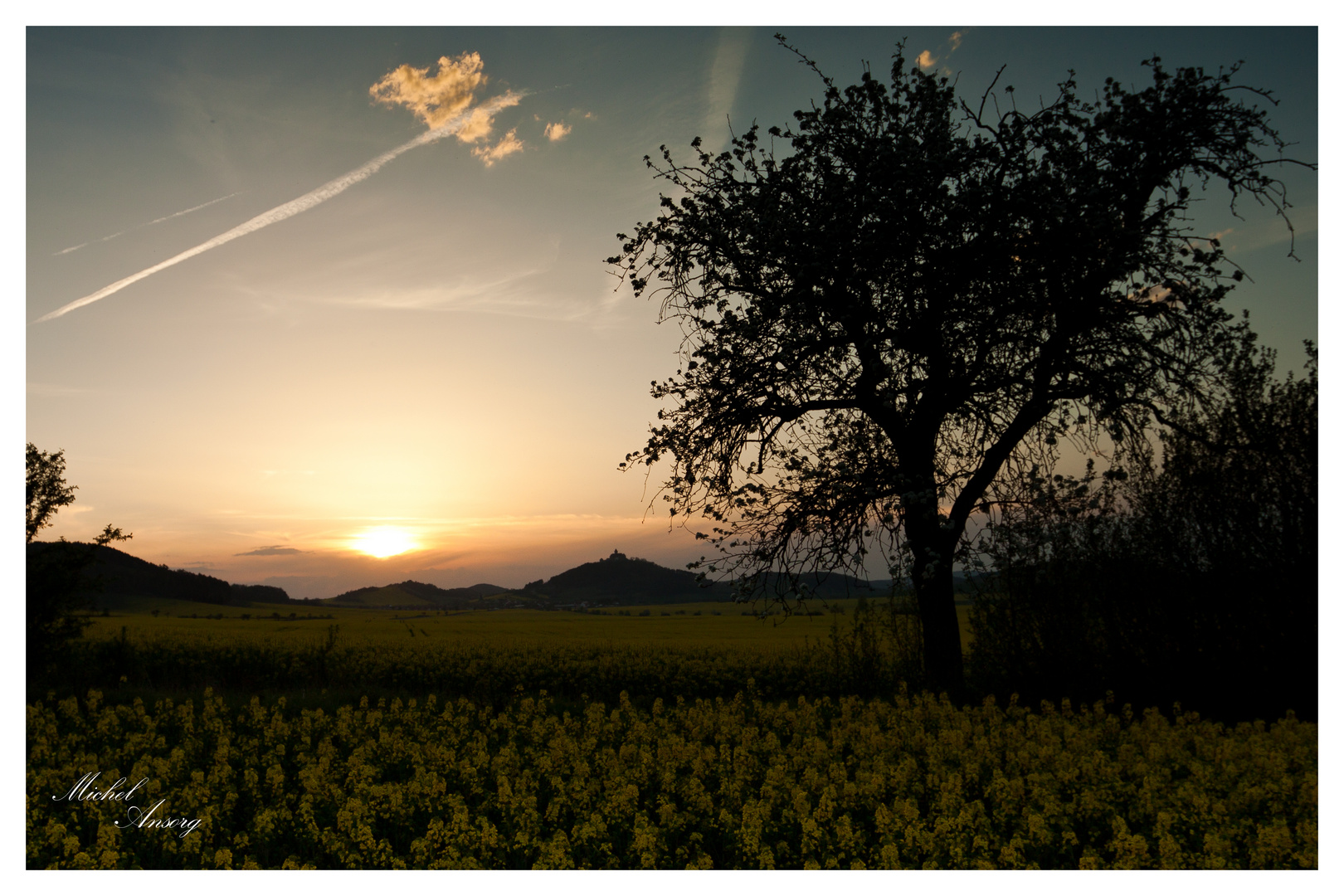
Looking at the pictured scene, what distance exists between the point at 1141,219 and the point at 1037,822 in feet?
29.7

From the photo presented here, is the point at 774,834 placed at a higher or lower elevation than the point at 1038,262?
lower

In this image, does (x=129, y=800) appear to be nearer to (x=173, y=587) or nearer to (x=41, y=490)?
(x=41, y=490)

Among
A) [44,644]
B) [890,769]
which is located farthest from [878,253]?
[44,644]

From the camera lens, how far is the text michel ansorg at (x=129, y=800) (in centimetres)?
625

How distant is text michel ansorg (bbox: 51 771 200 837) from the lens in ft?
20.5

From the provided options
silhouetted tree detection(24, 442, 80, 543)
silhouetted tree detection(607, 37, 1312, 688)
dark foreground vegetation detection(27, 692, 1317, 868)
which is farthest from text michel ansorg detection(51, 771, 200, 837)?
silhouetted tree detection(24, 442, 80, 543)

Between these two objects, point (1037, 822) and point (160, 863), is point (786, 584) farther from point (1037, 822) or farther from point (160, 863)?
point (160, 863)

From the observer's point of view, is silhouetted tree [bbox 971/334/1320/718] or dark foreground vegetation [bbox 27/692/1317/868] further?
silhouetted tree [bbox 971/334/1320/718]

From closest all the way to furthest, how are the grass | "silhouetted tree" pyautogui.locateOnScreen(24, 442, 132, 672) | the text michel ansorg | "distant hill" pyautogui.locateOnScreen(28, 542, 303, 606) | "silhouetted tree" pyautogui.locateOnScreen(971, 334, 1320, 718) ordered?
the text michel ansorg
"silhouetted tree" pyautogui.locateOnScreen(971, 334, 1320, 718)
"silhouetted tree" pyautogui.locateOnScreen(24, 442, 132, 672)
the grass
"distant hill" pyautogui.locateOnScreen(28, 542, 303, 606)

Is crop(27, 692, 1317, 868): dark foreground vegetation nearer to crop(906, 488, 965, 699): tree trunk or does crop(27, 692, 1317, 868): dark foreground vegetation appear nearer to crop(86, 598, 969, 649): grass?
crop(906, 488, 965, 699): tree trunk

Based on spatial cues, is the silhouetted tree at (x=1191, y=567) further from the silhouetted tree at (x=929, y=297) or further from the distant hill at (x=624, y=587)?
the distant hill at (x=624, y=587)

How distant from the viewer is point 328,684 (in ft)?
60.2

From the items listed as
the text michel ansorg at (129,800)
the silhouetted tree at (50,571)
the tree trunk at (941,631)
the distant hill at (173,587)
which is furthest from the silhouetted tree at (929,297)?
the distant hill at (173,587)

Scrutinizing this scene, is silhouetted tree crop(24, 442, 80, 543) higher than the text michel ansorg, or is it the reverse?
silhouetted tree crop(24, 442, 80, 543)
